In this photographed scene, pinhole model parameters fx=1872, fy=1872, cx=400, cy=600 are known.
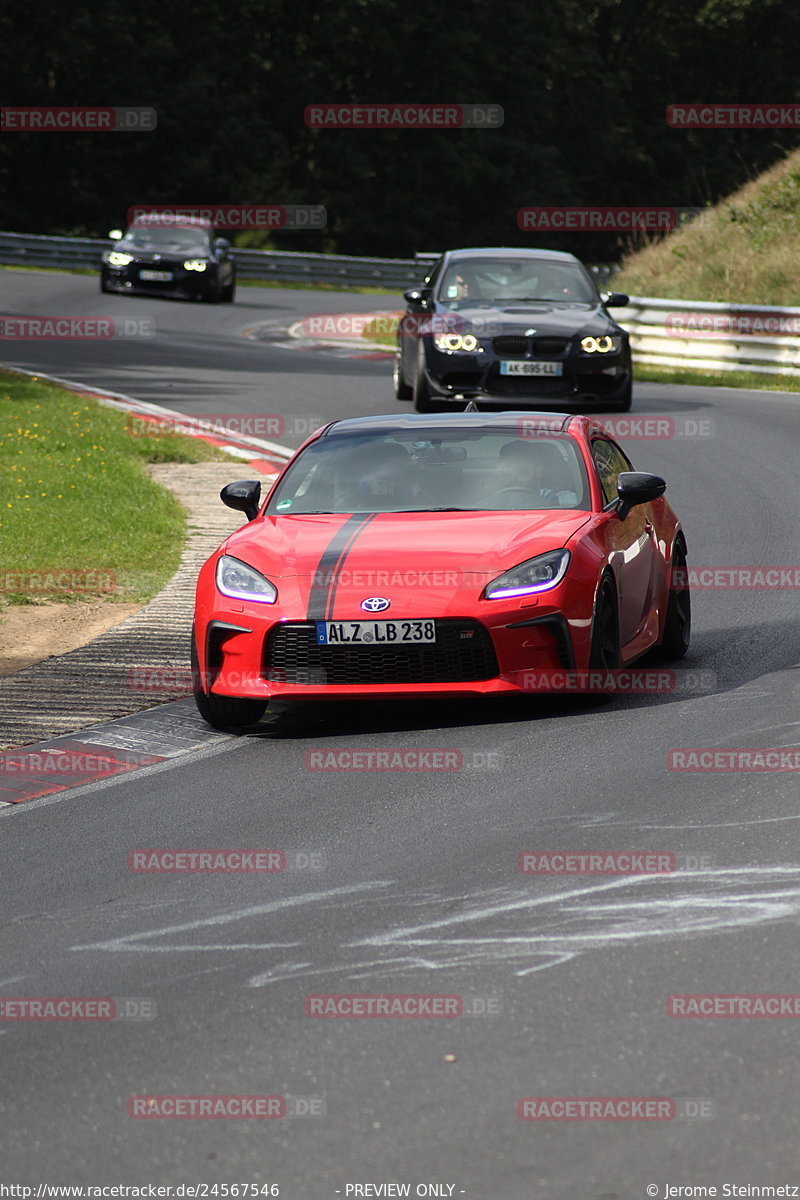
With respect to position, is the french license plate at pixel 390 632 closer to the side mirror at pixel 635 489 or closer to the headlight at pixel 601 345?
the side mirror at pixel 635 489

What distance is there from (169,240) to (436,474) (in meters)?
30.7

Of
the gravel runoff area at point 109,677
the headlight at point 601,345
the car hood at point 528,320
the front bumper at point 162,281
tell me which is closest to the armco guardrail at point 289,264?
the front bumper at point 162,281

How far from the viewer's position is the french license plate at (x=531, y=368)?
19203 millimetres

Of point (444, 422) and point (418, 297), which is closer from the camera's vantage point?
point (444, 422)

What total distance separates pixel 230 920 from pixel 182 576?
6926 millimetres

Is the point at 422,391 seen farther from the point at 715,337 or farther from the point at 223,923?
the point at 223,923

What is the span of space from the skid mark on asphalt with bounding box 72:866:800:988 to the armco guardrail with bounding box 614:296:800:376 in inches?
799

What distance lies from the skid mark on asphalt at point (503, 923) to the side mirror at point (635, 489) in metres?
3.53

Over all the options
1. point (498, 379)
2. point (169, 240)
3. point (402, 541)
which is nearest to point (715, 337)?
point (498, 379)

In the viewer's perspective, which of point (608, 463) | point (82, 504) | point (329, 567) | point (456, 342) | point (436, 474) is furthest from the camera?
point (456, 342)

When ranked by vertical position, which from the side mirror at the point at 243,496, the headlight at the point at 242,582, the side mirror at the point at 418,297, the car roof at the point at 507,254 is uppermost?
the car roof at the point at 507,254

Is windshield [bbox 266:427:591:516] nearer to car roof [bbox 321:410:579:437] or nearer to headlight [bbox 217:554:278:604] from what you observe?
car roof [bbox 321:410:579:437]

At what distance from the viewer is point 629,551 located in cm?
957

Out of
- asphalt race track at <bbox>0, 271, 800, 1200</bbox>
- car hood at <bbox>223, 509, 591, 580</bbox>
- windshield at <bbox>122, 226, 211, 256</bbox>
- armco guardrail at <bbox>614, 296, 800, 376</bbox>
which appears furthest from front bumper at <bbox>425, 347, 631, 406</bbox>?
windshield at <bbox>122, 226, 211, 256</bbox>
